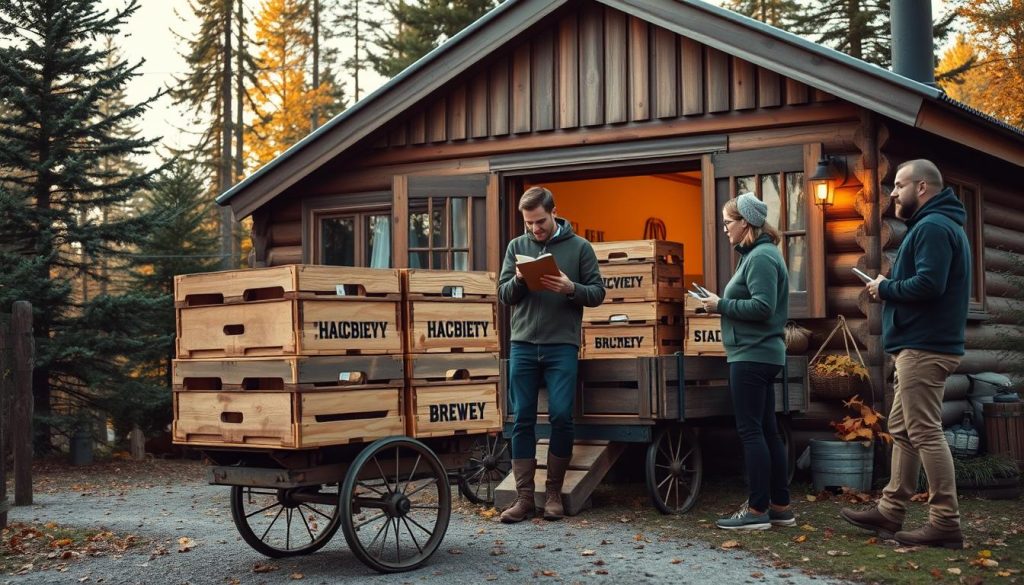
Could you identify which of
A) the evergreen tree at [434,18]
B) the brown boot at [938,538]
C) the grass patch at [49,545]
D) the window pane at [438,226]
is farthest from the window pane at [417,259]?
the evergreen tree at [434,18]

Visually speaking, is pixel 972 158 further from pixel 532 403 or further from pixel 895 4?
pixel 532 403

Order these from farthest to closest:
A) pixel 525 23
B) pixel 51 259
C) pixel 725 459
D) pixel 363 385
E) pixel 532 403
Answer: pixel 51 259, pixel 525 23, pixel 725 459, pixel 532 403, pixel 363 385

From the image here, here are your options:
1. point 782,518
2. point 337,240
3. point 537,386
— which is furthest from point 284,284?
point 337,240

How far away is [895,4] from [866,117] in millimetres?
2744

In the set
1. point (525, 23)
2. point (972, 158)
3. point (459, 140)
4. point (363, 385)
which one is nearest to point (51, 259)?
point (459, 140)

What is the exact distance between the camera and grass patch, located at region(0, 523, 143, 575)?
7133 mm

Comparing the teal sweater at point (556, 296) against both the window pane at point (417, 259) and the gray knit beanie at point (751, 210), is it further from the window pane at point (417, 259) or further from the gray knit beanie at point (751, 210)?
the window pane at point (417, 259)

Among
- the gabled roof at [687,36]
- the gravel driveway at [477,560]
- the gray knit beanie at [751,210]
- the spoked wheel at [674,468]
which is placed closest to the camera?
the gravel driveway at [477,560]

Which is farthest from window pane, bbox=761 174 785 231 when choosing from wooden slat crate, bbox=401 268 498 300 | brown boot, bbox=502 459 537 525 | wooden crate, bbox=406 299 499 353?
wooden crate, bbox=406 299 499 353

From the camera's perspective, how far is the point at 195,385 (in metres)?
6.82

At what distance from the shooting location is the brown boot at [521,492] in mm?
8039

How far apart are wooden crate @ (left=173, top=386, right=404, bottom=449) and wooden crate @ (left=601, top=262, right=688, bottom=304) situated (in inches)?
143

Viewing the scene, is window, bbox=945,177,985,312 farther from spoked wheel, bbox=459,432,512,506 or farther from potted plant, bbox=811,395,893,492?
spoked wheel, bbox=459,432,512,506

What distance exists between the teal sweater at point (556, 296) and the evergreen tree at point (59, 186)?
877 cm
